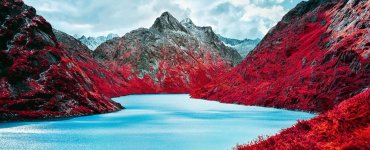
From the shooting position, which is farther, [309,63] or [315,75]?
[309,63]

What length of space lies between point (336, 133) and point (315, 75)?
71064mm

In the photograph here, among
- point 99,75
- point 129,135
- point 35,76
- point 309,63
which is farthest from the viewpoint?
point 99,75

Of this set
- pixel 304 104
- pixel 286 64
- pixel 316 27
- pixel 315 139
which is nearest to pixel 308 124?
pixel 315 139

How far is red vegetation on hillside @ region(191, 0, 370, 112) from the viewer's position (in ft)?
246

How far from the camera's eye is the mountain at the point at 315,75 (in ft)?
60.4

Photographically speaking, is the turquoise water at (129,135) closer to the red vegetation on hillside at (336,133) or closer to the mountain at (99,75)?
the red vegetation on hillside at (336,133)

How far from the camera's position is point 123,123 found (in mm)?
55812

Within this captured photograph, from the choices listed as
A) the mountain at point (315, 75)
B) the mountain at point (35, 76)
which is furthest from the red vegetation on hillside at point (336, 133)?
the mountain at point (35, 76)

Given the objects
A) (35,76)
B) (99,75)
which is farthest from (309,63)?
(99,75)

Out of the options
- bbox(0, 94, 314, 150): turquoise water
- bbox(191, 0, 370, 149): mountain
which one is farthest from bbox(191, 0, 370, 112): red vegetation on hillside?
bbox(0, 94, 314, 150): turquoise water

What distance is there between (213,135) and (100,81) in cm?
12512

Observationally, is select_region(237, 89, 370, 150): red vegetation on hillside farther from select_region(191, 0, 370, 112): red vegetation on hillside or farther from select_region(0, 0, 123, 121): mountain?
select_region(191, 0, 370, 112): red vegetation on hillside

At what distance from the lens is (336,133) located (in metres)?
17.7

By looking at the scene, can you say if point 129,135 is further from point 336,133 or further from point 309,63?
point 309,63
